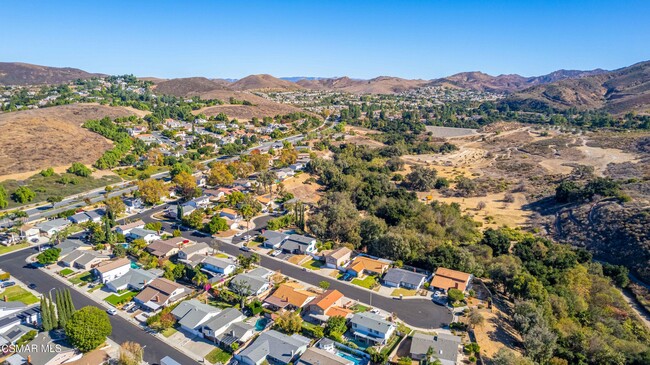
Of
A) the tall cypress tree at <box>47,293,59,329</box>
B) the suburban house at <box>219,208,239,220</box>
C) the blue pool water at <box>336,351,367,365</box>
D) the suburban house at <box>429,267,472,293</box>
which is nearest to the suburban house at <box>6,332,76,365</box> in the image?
the tall cypress tree at <box>47,293,59,329</box>

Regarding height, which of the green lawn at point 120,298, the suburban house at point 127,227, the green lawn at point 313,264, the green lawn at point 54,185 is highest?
the green lawn at point 54,185

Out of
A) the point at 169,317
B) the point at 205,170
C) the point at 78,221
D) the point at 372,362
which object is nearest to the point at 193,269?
the point at 169,317

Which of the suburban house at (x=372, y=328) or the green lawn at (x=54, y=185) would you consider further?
the green lawn at (x=54, y=185)

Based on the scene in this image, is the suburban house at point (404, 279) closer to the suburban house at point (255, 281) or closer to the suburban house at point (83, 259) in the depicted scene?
the suburban house at point (255, 281)

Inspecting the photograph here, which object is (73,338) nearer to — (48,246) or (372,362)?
(372,362)

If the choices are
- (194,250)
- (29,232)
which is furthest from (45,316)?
(29,232)

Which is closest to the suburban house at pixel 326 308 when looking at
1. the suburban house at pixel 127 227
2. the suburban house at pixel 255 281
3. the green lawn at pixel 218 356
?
the suburban house at pixel 255 281
